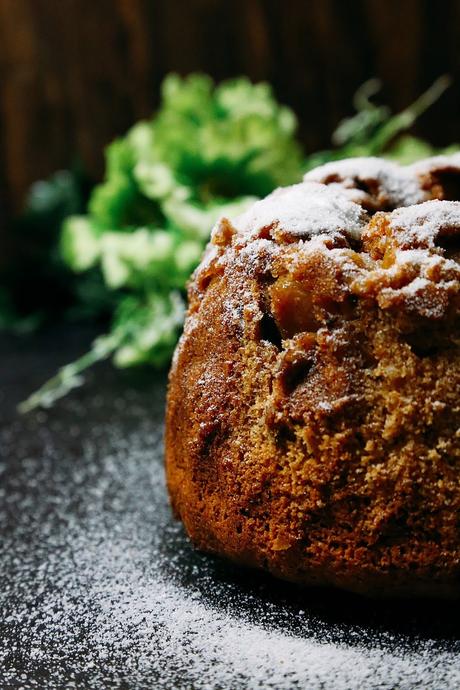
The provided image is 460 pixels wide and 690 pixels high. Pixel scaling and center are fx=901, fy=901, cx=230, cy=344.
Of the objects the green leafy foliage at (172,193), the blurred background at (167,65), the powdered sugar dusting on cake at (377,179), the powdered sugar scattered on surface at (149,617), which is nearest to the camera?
the powdered sugar scattered on surface at (149,617)

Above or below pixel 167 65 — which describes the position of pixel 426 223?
below

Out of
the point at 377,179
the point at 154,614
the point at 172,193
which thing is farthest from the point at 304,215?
the point at 172,193

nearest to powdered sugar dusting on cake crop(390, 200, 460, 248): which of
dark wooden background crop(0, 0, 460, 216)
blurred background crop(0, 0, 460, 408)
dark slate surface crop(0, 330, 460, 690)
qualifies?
dark slate surface crop(0, 330, 460, 690)

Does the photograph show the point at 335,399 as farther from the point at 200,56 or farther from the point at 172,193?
the point at 200,56

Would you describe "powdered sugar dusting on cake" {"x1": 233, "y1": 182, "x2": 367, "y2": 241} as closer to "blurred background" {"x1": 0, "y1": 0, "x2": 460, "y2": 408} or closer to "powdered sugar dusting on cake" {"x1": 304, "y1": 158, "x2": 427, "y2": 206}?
"powdered sugar dusting on cake" {"x1": 304, "y1": 158, "x2": 427, "y2": 206}

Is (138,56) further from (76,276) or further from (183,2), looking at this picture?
(76,276)

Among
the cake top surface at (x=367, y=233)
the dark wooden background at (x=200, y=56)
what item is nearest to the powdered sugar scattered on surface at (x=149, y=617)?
the cake top surface at (x=367, y=233)

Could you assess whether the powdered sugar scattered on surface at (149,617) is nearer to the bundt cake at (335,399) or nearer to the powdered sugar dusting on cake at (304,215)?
the bundt cake at (335,399)
